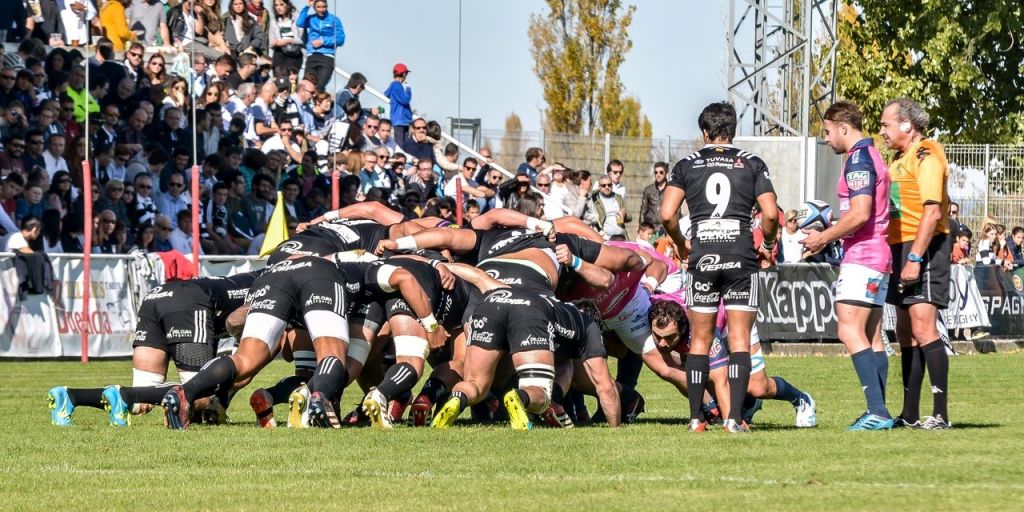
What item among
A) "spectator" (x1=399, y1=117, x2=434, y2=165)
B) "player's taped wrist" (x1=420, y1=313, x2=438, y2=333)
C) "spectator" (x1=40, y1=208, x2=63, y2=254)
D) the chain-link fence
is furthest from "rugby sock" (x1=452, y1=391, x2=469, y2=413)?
the chain-link fence

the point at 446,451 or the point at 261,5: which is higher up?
the point at 261,5

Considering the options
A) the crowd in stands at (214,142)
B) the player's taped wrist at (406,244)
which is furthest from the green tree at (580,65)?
the player's taped wrist at (406,244)

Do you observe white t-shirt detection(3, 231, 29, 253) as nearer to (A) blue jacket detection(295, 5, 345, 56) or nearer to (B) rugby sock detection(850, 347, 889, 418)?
(A) blue jacket detection(295, 5, 345, 56)

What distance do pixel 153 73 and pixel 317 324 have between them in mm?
12605

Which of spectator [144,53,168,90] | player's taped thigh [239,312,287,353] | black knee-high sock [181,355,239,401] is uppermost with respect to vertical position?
spectator [144,53,168,90]

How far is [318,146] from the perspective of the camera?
25625mm

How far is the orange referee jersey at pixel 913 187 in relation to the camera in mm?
10727

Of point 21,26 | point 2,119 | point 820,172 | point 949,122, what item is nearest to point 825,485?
point 2,119

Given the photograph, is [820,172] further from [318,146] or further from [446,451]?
[446,451]

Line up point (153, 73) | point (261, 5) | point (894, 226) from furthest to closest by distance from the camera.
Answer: point (261, 5) → point (153, 73) → point (894, 226)

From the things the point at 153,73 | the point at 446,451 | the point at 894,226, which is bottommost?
the point at 446,451

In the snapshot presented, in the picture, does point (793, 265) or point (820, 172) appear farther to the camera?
point (820, 172)

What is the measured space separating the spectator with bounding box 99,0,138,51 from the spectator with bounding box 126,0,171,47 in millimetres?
644

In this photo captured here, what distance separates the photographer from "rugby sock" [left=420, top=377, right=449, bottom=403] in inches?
479
